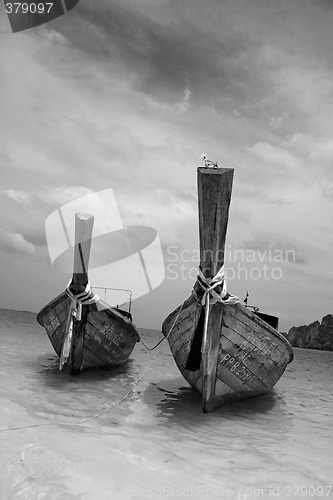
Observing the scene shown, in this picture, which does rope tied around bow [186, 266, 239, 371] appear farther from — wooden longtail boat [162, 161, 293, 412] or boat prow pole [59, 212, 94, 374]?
boat prow pole [59, 212, 94, 374]

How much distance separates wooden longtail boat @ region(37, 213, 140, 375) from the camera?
29.9ft

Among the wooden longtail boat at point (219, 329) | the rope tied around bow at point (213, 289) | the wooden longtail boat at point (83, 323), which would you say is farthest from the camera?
the wooden longtail boat at point (83, 323)

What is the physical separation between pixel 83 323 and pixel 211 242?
15.7ft

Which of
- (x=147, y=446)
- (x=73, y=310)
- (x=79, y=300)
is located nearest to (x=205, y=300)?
(x=147, y=446)

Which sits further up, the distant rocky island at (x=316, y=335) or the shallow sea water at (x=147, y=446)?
the shallow sea water at (x=147, y=446)

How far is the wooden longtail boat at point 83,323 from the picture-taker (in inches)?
358

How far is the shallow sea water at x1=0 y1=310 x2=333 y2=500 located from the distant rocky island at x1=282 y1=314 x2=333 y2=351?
106 meters

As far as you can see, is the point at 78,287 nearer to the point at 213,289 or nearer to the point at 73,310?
the point at 73,310

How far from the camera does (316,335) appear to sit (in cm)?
11031

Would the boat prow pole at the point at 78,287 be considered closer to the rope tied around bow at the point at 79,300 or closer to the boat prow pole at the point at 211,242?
the rope tied around bow at the point at 79,300

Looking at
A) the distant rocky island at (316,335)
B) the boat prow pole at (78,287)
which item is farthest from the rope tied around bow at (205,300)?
the distant rocky island at (316,335)

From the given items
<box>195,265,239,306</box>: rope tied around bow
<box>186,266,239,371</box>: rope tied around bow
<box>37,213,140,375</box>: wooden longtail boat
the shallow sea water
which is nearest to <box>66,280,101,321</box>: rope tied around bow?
<box>37,213,140,375</box>: wooden longtail boat

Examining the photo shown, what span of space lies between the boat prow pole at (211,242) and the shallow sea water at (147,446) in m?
0.99

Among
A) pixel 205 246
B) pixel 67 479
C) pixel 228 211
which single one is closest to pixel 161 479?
pixel 67 479
